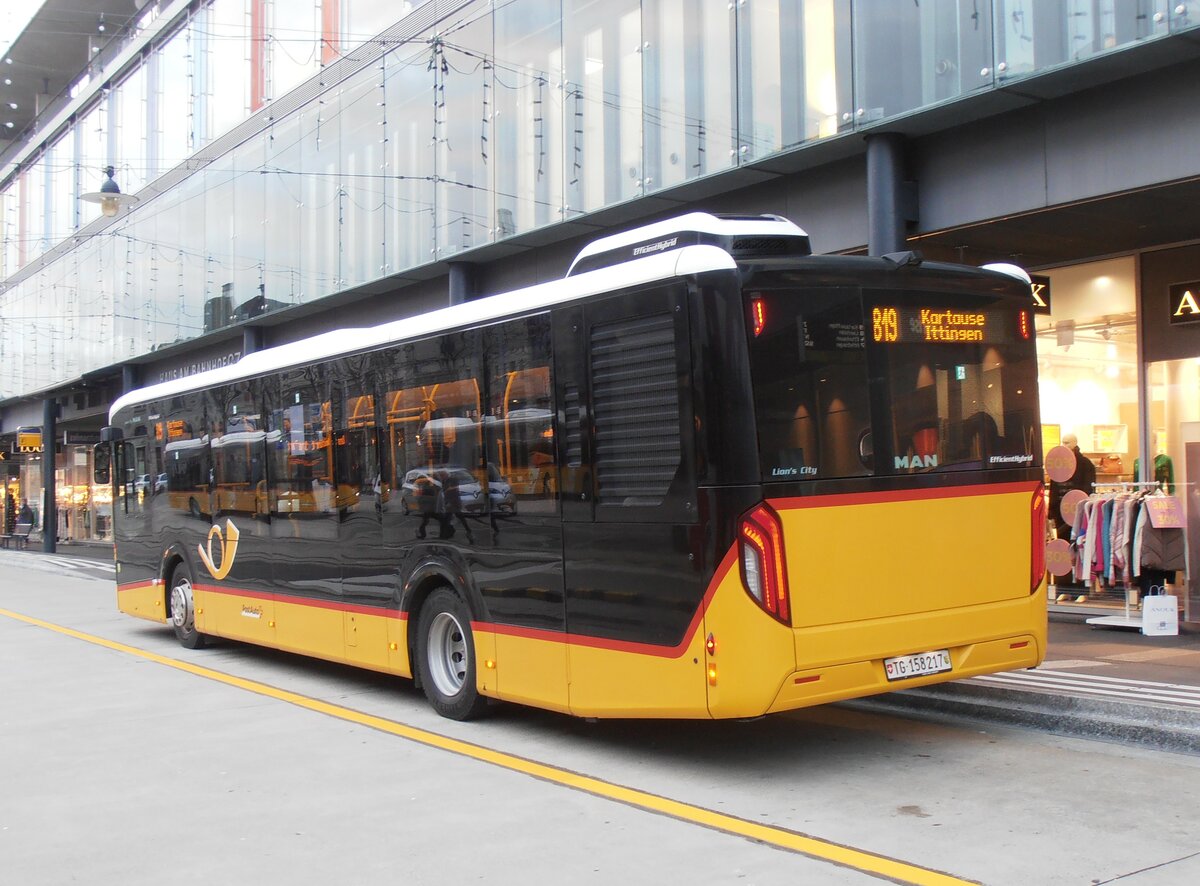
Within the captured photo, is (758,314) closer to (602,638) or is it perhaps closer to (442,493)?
(602,638)

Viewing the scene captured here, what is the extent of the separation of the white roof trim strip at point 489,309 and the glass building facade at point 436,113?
5242 millimetres

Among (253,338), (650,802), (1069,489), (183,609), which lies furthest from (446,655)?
(253,338)

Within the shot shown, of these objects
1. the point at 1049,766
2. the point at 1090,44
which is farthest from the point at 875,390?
the point at 1090,44

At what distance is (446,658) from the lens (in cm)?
885

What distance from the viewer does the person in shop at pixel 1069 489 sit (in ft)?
44.8

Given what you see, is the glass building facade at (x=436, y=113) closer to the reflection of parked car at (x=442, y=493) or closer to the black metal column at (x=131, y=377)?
the black metal column at (x=131, y=377)

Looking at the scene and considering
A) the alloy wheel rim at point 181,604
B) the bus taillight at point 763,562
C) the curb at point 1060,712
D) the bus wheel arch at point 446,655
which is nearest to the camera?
the bus taillight at point 763,562

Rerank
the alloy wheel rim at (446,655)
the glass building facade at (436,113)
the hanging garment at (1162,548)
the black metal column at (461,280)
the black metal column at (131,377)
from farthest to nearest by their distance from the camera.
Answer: the black metal column at (131,377) < the black metal column at (461,280) < the glass building facade at (436,113) < the hanging garment at (1162,548) < the alloy wheel rim at (446,655)

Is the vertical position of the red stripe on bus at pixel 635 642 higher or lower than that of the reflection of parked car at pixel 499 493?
lower

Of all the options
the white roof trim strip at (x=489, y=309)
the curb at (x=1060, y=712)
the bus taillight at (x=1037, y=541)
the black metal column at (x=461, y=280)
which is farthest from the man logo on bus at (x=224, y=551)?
the bus taillight at (x=1037, y=541)

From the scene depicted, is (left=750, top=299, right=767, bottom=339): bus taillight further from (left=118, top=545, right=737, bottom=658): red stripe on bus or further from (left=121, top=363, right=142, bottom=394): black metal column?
(left=121, top=363, right=142, bottom=394): black metal column

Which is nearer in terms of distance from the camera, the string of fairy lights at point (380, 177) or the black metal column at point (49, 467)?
the string of fairy lights at point (380, 177)

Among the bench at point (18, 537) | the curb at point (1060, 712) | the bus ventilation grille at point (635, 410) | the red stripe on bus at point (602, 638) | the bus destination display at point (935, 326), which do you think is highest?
the bus destination display at point (935, 326)

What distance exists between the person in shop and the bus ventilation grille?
26.4ft
